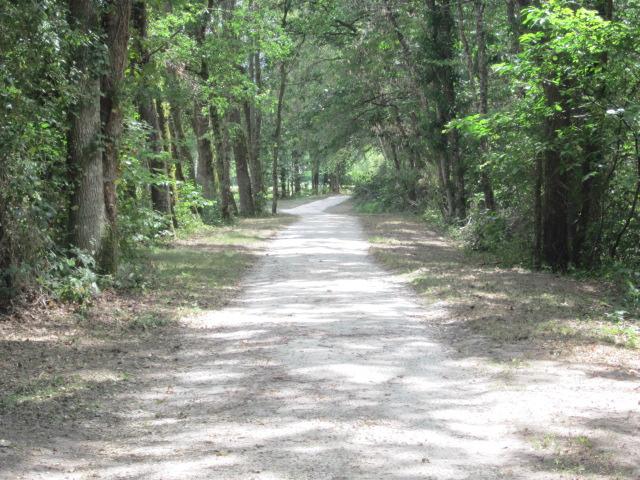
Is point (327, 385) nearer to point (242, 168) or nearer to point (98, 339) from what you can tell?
point (98, 339)

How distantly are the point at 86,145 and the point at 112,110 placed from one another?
3.35 feet

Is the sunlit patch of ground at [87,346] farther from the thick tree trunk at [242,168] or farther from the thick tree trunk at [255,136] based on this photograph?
the thick tree trunk at [255,136]

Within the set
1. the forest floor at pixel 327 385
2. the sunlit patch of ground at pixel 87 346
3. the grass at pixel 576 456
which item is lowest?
the grass at pixel 576 456

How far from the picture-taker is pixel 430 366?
24.2 feet

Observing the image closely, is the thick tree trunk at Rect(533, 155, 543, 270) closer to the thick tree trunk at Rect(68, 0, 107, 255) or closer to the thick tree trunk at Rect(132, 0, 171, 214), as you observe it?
the thick tree trunk at Rect(132, 0, 171, 214)

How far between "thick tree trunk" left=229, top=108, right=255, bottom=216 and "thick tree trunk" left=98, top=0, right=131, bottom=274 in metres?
20.2

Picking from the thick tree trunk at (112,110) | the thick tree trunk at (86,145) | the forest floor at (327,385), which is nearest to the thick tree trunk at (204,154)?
the thick tree trunk at (112,110)

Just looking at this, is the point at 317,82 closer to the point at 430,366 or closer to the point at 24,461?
the point at 430,366

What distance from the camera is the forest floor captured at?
4.85 meters

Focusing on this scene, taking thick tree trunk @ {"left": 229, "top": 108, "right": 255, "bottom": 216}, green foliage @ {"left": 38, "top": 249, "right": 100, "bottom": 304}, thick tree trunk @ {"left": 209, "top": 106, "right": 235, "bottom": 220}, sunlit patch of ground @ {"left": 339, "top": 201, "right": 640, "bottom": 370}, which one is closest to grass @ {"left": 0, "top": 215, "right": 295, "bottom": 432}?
green foliage @ {"left": 38, "top": 249, "right": 100, "bottom": 304}

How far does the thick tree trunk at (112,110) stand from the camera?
1144 centimetres

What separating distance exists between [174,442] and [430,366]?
311 centimetres

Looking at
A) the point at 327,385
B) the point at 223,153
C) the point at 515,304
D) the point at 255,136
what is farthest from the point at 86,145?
the point at 255,136

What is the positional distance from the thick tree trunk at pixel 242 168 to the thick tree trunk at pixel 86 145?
20.9 metres
